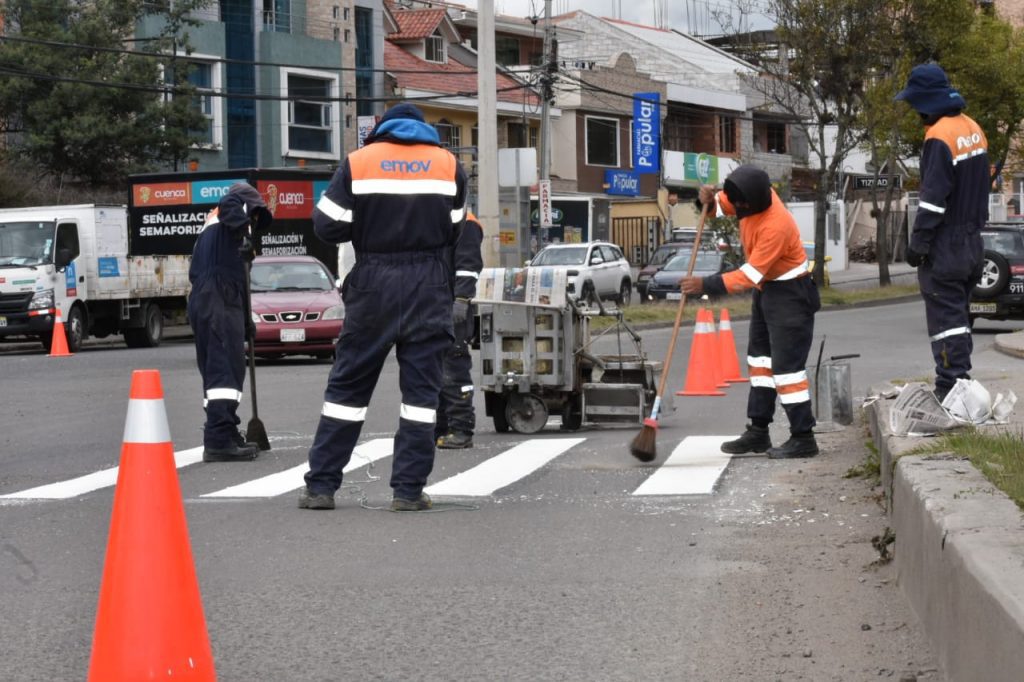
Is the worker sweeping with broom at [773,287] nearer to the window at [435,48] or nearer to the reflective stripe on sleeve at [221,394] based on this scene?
the reflective stripe on sleeve at [221,394]

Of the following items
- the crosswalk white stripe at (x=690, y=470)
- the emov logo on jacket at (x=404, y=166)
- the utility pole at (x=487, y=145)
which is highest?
the utility pole at (x=487, y=145)

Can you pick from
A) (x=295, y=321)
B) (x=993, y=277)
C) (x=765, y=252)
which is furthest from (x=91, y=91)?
(x=765, y=252)

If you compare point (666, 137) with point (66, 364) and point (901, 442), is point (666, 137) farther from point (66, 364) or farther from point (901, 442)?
point (901, 442)

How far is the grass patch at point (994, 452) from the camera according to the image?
601 centimetres

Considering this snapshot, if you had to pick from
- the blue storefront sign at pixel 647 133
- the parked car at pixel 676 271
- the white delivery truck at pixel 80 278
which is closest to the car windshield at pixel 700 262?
the parked car at pixel 676 271

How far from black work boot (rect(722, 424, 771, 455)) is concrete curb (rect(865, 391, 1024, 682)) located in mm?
3385

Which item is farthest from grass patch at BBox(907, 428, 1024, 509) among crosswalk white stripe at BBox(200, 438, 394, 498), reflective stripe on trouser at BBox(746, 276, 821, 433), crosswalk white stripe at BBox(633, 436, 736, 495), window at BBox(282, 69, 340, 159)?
window at BBox(282, 69, 340, 159)

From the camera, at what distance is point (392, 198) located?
810 centimetres

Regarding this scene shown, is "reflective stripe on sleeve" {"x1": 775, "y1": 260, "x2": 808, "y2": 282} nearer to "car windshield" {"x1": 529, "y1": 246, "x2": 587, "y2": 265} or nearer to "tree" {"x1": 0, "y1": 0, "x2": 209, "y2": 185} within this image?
"tree" {"x1": 0, "y1": 0, "x2": 209, "y2": 185}

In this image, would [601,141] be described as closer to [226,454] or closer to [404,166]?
[226,454]

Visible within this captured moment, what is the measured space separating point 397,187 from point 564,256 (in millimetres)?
31724

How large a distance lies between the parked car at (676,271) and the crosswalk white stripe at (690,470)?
25467mm

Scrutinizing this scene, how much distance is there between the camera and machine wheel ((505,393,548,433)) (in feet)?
40.8

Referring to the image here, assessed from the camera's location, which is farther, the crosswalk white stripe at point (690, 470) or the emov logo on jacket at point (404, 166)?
the crosswalk white stripe at point (690, 470)
